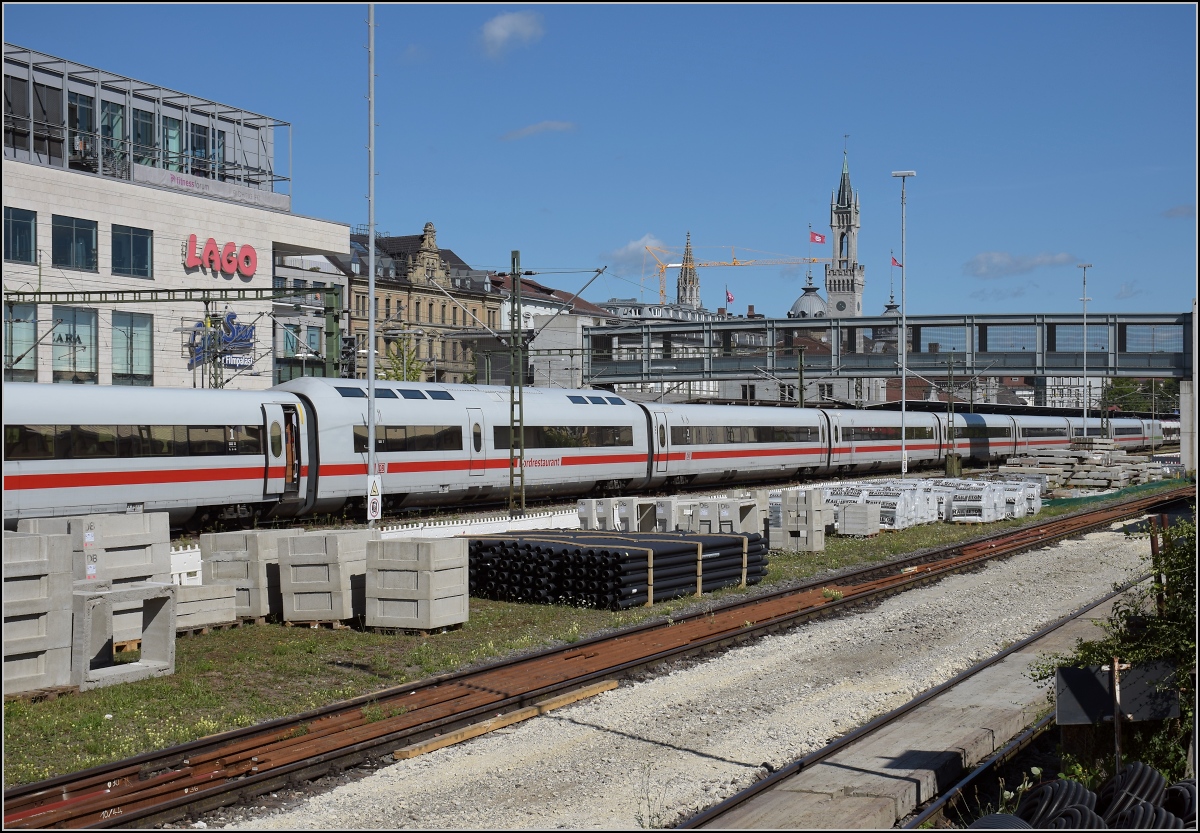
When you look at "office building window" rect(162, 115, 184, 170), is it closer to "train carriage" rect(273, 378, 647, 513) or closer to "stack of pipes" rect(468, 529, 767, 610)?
"train carriage" rect(273, 378, 647, 513)

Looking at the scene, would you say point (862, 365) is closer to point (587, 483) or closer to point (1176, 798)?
point (587, 483)

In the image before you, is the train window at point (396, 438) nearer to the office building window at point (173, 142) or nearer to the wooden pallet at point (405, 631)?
the wooden pallet at point (405, 631)

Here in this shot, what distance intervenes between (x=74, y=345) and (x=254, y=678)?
40.2m

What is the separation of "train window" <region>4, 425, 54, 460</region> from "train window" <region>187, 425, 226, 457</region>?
3025 millimetres

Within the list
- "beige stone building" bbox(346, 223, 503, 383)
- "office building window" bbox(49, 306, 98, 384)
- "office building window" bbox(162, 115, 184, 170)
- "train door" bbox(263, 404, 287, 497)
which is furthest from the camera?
"beige stone building" bbox(346, 223, 503, 383)

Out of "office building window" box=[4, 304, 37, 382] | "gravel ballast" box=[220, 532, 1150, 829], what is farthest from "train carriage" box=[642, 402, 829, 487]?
"office building window" box=[4, 304, 37, 382]

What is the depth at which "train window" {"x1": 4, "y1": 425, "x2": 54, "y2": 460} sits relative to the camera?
21.4m

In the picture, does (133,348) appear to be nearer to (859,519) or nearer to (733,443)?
(733,443)

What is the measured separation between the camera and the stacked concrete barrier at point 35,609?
493 inches

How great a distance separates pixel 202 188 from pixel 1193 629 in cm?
5820

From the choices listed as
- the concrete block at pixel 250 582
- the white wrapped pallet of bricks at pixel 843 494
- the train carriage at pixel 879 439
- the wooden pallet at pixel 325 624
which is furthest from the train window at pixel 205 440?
the train carriage at pixel 879 439

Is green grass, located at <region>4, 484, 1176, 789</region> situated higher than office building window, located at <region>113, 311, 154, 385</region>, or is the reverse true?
office building window, located at <region>113, 311, 154, 385</region>

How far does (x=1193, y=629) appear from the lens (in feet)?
33.9

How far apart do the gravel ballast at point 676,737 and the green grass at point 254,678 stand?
2001 millimetres
